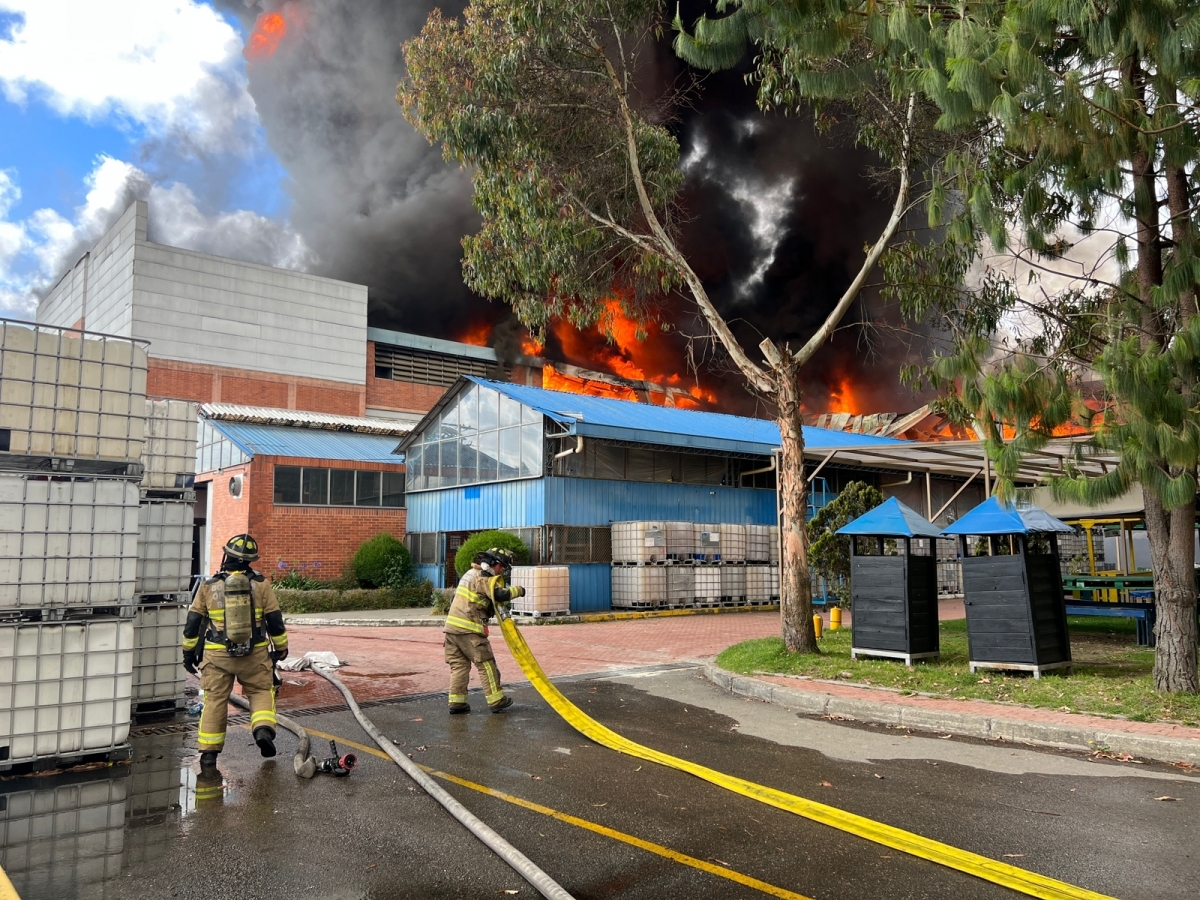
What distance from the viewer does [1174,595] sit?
28.5 feet

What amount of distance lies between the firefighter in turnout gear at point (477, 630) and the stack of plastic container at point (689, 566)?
1419 centimetres

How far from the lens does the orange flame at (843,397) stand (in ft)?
199

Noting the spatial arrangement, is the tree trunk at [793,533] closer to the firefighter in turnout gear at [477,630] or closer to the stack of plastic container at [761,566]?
the firefighter in turnout gear at [477,630]

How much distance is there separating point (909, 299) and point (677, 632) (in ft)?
28.4

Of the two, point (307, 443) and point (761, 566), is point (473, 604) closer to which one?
point (761, 566)

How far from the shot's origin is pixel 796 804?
553cm

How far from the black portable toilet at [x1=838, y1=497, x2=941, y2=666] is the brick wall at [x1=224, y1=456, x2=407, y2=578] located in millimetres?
20401

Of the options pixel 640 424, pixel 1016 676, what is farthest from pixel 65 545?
pixel 640 424

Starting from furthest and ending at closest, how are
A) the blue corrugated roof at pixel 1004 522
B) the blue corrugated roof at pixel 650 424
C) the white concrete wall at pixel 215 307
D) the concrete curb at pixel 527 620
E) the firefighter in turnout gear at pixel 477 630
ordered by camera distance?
the white concrete wall at pixel 215 307, the blue corrugated roof at pixel 650 424, the concrete curb at pixel 527 620, the blue corrugated roof at pixel 1004 522, the firefighter in turnout gear at pixel 477 630

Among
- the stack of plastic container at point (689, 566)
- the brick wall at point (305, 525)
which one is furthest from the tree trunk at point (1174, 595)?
the brick wall at point (305, 525)

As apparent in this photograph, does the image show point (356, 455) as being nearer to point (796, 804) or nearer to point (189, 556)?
point (189, 556)

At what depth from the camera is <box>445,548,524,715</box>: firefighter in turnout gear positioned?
884 cm

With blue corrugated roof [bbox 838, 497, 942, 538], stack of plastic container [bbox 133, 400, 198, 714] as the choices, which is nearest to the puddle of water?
stack of plastic container [bbox 133, 400, 198, 714]

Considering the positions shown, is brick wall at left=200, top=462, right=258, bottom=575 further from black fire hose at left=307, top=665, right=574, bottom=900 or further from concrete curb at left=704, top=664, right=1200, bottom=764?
black fire hose at left=307, top=665, right=574, bottom=900
